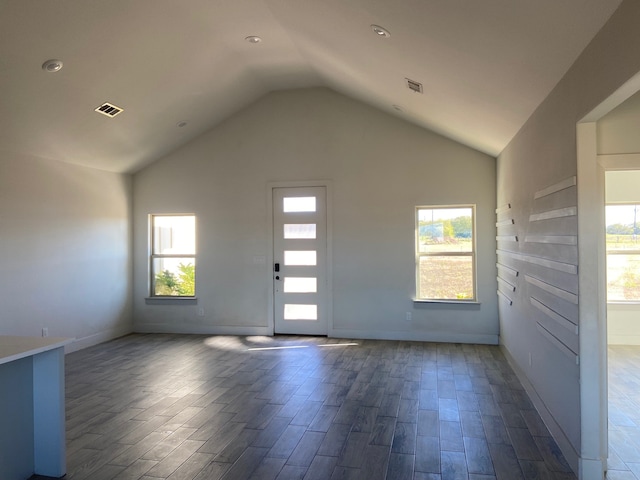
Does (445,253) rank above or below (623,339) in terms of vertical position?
above

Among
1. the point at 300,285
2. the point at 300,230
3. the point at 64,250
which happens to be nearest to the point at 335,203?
the point at 300,230

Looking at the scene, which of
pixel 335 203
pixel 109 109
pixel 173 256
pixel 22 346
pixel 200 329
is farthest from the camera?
pixel 173 256

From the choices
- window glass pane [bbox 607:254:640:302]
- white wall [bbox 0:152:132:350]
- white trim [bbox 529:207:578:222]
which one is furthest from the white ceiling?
window glass pane [bbox 607:254:640:302]

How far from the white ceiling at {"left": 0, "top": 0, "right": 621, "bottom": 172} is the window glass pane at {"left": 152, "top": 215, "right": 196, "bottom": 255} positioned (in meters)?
1.11

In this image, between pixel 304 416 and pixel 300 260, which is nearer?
pixel 304 416

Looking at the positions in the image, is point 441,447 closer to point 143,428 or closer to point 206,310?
point 143,428

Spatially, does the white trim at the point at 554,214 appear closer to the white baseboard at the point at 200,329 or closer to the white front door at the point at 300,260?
the white front door at the point at 300,260

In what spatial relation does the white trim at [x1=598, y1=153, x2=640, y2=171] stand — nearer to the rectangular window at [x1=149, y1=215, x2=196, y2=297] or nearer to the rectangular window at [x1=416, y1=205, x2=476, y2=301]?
the rectangular window at [x1=416, y1=205, x2=476, y2=301]

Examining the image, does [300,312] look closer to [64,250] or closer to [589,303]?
[64,250]

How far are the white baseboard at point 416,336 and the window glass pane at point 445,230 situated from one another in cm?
112

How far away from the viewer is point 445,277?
19.8ft

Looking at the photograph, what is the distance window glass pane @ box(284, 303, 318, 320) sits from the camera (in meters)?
6.42

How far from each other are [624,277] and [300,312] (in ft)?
14.4

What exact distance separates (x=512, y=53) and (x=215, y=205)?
4792mm
